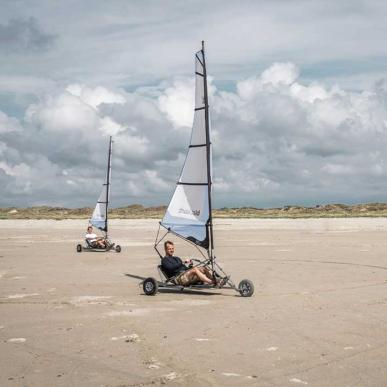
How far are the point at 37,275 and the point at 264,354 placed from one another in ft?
38.3

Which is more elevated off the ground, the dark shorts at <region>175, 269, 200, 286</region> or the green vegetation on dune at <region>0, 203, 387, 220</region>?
the green vegetation on dune at <region>0, 203, 387, 220</region>

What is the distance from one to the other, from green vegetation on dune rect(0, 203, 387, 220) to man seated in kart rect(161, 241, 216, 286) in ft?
207

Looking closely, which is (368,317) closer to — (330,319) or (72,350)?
(330,319)

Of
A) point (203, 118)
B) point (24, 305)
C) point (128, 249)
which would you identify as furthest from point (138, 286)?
point (128, 249)

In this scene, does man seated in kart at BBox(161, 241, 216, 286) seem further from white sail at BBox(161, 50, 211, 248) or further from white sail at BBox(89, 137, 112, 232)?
white sail at BBox(89, 137, 112, 232)

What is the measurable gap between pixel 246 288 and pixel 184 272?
5.50 ft

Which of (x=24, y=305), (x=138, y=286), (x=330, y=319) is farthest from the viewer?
(x=138, y=286)

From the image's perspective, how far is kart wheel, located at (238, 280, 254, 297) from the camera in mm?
13487

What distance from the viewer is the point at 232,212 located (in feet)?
317

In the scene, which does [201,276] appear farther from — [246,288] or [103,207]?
[103,207]

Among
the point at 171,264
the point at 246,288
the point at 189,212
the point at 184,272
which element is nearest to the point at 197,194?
the point at 189,212

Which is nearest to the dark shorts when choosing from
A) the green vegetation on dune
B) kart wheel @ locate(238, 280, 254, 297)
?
kart wheel @ locate(238, 280, 254, 297)

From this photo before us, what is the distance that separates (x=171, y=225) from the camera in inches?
600

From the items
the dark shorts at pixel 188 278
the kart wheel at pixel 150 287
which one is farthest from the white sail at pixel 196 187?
the kart wheel at pixel 150 287
